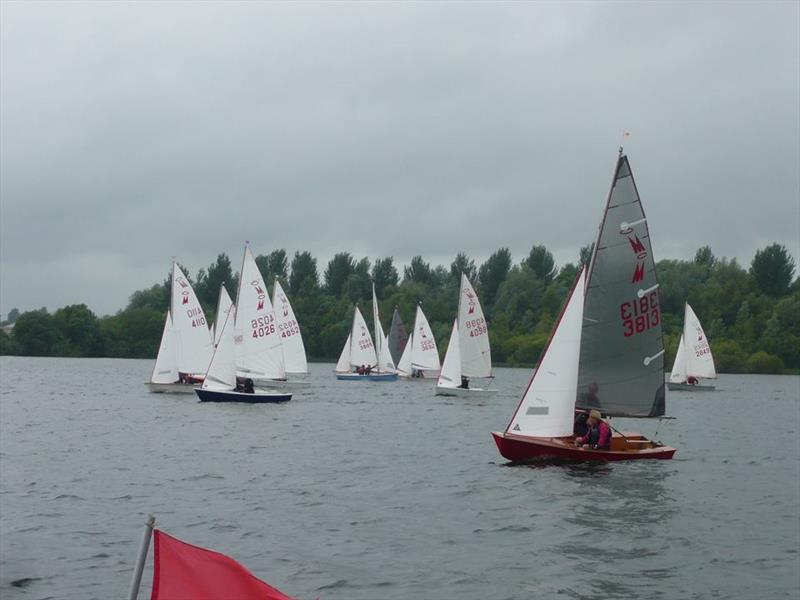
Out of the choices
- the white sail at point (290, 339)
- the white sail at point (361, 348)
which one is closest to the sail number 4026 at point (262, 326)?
the white sail at point (290, 339)

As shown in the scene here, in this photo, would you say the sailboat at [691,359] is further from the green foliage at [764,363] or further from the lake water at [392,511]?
the green foliage at [764,363]

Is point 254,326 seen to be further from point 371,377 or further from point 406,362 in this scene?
point 406,362

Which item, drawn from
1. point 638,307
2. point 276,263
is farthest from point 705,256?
point 638,307

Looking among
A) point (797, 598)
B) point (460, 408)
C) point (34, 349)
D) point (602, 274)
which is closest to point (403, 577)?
point (797, 598)

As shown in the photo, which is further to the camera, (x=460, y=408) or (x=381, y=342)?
(x=381, y=342)

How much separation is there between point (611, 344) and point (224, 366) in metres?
22.9

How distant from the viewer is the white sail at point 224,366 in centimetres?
4466

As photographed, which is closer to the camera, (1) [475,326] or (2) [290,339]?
(1) [475,326]

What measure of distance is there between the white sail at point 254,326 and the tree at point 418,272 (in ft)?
338

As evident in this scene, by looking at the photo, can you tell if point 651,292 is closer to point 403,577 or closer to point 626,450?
point 626,450

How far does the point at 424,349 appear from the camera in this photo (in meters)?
76.0

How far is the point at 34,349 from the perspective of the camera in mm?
131125

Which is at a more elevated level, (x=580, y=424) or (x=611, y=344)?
(x=611, y=344)

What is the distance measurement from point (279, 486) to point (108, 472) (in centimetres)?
485
